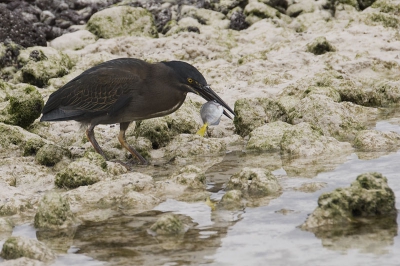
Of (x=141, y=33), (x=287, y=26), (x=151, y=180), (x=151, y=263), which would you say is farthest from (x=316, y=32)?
→ (x=151, y=263)

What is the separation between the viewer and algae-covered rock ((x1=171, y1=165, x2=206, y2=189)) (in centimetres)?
769

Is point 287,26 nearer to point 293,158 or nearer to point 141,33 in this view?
point 141,33

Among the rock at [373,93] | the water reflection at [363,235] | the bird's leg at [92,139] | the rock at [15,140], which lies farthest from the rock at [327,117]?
the water reflection at [363,235]

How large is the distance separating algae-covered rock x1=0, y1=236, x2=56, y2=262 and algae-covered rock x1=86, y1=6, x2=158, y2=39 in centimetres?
885

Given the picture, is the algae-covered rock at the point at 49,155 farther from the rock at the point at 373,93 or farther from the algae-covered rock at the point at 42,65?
the rock at the point at 373,93

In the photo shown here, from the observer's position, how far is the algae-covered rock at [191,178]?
7.69 m

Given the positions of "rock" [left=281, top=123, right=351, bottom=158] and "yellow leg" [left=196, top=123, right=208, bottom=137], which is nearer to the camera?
"rock" [left=281, top=123, right=351, bottom=158]

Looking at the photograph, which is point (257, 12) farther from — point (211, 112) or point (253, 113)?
point (211, 112)

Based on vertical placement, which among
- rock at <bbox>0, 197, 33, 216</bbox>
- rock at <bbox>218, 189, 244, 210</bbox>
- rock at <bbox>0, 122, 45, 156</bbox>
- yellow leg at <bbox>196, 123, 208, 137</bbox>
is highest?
rock at <bbox>218, 189, 244, 210</bbox>

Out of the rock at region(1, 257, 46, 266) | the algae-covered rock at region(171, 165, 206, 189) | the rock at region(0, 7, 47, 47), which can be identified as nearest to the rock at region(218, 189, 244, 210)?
the algae-covered rock at region(171, 165, 206, 189)

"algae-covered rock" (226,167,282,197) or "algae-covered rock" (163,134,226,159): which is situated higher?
"algae-covered rock" (226,167,282,197)

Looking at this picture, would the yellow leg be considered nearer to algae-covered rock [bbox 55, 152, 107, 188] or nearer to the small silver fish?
the small silver fish

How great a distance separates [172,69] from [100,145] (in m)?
1.57

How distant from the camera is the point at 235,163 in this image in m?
8.86
